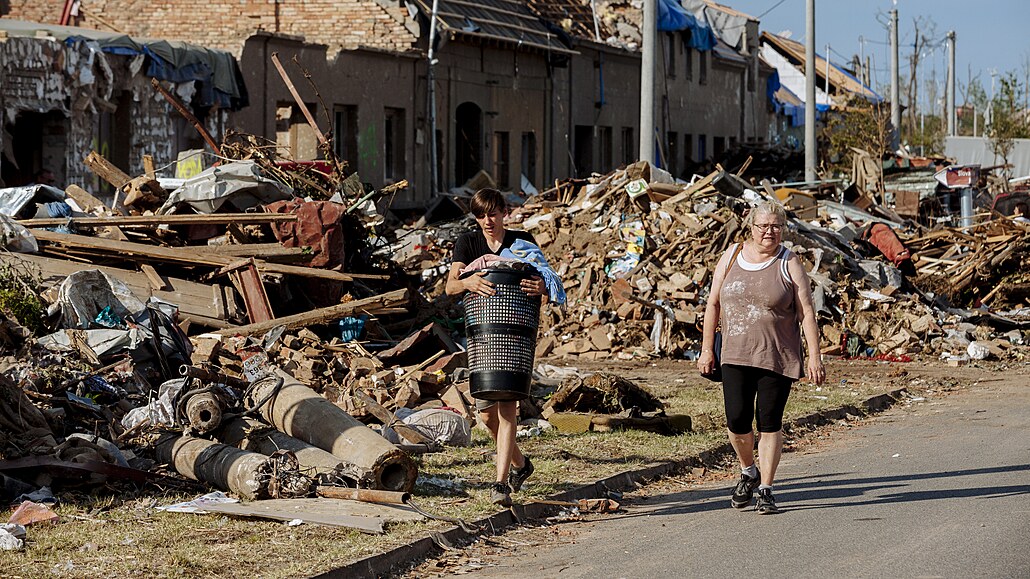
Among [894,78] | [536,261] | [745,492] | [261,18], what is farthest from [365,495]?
[894,78]

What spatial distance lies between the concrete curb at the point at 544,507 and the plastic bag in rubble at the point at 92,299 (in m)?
5.48

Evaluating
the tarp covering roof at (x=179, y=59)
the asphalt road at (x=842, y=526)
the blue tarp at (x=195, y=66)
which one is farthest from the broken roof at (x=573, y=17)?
the asphalt road at (x=842, y=526)

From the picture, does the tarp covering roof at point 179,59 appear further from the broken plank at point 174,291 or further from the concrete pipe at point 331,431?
the concrete pipe at point 331,431

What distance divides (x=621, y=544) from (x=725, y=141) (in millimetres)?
50055

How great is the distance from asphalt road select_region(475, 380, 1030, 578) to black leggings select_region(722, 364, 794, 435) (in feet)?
1.97

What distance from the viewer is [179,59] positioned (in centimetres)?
2467

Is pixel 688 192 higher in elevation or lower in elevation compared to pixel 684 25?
lower

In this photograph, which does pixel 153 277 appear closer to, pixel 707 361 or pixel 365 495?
pixel 365 495

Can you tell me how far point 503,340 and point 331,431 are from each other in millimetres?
1710

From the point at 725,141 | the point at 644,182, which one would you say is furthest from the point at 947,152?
the point at 644,182

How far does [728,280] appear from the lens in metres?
8.54

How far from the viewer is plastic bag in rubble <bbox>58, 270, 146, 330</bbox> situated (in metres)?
12.3

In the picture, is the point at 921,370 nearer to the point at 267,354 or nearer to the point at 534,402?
the point at 534,402

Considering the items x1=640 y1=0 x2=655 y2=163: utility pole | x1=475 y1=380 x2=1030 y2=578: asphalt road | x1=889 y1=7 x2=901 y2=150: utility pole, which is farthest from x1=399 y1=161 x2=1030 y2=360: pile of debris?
x1=889 y1=7 x2=901 y2=150: utility pole
